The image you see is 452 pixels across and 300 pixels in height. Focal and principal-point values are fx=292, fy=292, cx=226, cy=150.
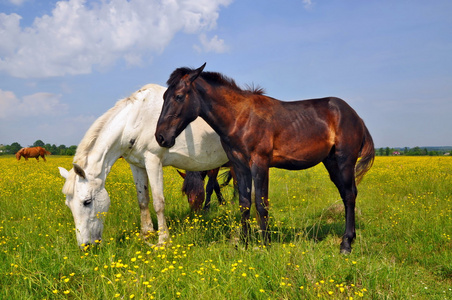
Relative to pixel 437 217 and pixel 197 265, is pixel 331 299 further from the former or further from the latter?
pixel 437 217

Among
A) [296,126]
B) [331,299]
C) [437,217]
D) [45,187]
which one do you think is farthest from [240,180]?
[45,187]

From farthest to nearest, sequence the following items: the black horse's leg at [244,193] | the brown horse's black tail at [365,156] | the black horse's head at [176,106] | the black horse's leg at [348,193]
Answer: the brown horse's black tail at [365,156] → the black horse's leg at [348,193] → the black horse's leg at [244,193] → the black horse's head at [176,106]

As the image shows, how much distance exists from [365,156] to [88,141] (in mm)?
4342

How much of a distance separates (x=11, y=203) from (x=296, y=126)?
638cm

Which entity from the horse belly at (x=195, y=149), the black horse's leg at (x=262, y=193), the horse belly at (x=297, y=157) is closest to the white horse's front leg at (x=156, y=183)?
the horse belly at (x=195, y=149)

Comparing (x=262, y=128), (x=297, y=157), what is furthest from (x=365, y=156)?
(x=262, y=128)

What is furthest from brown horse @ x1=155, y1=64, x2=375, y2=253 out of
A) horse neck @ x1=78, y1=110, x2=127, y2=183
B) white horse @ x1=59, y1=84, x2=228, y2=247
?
horse neck @ x1=78, y1=110, x2=127, y2=183

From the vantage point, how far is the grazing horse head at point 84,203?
4.02m

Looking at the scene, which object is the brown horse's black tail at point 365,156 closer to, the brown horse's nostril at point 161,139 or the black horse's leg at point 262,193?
the black horse's leg at point 262,193

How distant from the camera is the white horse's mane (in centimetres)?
402

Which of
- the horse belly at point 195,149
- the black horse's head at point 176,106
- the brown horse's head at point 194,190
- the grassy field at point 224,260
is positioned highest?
the black horse's head at point 176,106

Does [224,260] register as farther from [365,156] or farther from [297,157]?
[365,156]

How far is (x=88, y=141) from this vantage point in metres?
4.22

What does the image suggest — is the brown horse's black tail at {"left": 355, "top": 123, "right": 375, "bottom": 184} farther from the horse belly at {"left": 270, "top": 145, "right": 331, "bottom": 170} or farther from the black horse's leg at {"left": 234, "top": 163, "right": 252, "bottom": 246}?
the black horse's leg at {"left": 234, "top": 163, "right": 252, "bottom": 246}
